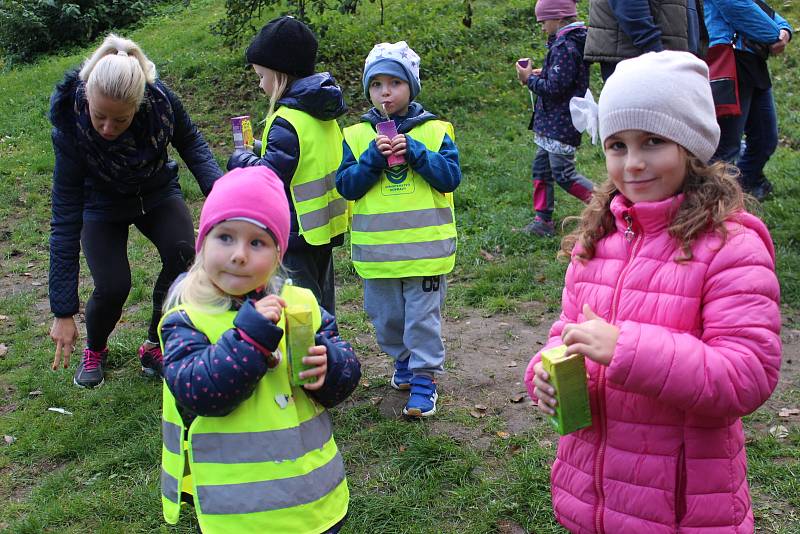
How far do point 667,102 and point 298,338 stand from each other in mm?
1133

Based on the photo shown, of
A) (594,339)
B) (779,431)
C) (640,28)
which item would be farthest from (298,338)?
(640,28)

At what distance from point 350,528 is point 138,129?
2275 millimetres

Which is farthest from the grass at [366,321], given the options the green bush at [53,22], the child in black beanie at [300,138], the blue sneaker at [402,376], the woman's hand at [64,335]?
the green bush at [53,22]

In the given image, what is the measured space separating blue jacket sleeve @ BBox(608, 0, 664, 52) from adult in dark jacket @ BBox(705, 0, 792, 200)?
0.70 metres

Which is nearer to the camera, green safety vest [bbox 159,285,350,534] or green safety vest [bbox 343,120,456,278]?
green safety vest [bbox 159,285,350,534]

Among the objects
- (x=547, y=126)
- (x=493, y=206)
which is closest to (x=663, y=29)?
(x=547, y=126)

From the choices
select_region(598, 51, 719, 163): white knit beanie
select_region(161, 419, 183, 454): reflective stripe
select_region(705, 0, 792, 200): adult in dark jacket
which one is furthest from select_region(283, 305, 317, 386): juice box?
select_region(705, 0, 792, 200): adult in dark jacket

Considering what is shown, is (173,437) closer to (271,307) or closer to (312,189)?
(271,307)

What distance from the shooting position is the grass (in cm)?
362

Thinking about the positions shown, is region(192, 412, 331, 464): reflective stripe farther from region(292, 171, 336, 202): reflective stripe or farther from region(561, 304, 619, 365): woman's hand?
region(292, 171, 336, 202): reflective stripe

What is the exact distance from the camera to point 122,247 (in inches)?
184

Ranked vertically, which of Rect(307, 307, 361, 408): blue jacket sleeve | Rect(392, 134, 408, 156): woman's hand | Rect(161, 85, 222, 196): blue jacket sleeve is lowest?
Rect(161, 85, 222, 196): blue jacket sleeve

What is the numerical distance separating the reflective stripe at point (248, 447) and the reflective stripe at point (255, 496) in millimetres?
68

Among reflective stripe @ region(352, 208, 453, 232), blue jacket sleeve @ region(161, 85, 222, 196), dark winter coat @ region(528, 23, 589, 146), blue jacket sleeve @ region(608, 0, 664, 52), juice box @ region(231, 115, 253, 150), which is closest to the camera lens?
reflective stripe @ region(352, 208, 453, 232)
